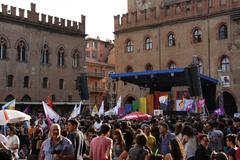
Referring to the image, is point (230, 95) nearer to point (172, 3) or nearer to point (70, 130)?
point (172, 3)

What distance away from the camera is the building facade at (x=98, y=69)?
2066 inches

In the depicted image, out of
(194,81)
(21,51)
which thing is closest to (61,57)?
(21,51)

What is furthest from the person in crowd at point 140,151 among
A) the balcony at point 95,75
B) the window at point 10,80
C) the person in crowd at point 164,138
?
the balcony at point 95,75

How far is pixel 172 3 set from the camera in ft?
118

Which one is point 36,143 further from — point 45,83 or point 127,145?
point 45,83

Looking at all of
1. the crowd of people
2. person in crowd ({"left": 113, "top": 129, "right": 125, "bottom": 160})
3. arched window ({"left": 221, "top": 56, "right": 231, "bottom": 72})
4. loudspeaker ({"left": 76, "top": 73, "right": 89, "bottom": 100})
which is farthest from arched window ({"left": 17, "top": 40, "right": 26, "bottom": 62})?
person in crowd ({"left": 113, "top": 129, "right": 125, "bottom": 160})

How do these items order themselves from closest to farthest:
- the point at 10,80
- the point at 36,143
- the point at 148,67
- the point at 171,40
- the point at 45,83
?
the point at 36,143 → the point at 10,80 → the point at 171,40 → the point at 148,67 → the point at 45,83

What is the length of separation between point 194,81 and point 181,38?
15.3 meters

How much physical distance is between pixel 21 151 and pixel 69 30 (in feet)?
94.4

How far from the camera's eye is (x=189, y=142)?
24.6 ft

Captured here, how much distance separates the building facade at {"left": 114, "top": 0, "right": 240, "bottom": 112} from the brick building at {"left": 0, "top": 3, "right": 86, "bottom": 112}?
4692 millimetres

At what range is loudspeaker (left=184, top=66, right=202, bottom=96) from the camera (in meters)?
18.8

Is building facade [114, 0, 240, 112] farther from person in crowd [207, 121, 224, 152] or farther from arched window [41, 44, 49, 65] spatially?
person in crowd [207, 121, 224, 152]

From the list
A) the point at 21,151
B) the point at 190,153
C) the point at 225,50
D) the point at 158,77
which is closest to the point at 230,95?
the point at 225,50
